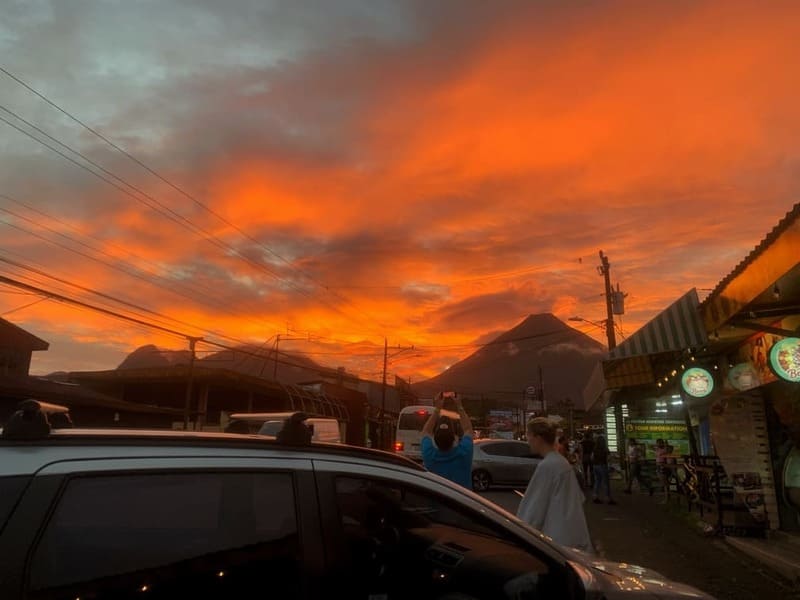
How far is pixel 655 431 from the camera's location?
95.7ft

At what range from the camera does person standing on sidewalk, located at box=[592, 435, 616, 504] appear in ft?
51.4

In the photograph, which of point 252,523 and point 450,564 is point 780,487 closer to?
point 450,564

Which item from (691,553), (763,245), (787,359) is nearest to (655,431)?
(691,553)

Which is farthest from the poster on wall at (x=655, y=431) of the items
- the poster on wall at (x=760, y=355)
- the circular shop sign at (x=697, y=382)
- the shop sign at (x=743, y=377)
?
the poster on wall at (x=760, y=355)

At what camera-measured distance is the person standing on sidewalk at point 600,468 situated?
15656 millimetres

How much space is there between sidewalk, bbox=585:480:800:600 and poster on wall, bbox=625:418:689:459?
15.5 m

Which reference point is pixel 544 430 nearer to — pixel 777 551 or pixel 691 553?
pixel 691 553

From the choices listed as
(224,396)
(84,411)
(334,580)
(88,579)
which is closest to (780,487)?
(334,580)

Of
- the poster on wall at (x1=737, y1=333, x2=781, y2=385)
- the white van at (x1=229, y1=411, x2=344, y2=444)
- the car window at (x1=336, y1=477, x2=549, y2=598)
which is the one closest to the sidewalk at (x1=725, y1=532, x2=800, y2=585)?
the poster on wall at (x1=737, y1=333, x2=781, y2=385)

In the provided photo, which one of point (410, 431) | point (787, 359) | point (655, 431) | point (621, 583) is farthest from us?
point (655, 431)

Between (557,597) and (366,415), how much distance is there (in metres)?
44.1

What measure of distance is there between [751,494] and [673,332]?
322 centimetres

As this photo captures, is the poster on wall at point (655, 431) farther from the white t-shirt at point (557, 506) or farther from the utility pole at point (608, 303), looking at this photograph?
the white t-shirt at point (557, 506)

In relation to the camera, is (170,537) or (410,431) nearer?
(170,537)
